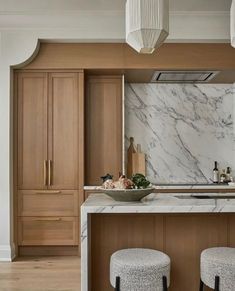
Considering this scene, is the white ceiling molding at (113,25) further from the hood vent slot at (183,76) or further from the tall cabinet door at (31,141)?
the tall cabinet door at (31,141)

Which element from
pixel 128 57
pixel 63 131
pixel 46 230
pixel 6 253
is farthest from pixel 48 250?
pixel 128 57

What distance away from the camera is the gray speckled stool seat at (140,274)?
2080 millimetres

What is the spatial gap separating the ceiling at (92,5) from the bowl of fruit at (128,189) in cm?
217

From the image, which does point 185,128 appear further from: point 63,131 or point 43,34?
point 43,34

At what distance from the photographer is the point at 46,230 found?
13.6ft

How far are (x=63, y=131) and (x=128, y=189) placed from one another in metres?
1.97

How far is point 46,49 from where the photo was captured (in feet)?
13.6

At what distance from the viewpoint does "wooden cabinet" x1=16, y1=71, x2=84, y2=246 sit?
4.14 metres

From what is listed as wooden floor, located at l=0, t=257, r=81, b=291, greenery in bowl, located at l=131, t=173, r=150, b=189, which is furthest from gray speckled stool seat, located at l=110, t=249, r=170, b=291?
wooden floor, located at l=0, t=257, r=81, b=291

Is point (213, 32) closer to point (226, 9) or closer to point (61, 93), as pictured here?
point (226, 9)

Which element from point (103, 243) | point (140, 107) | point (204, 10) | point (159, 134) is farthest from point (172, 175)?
point (103, 243)

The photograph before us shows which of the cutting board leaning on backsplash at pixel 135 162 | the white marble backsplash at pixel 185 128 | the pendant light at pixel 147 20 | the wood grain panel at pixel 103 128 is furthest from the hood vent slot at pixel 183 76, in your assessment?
the pendant light at pixel 147 20

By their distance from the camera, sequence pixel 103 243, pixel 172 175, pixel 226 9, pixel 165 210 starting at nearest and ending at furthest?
pixel 165 210, pixel 103 243, pixel 226 9, pixel 172 175

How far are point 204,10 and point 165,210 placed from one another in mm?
2628
